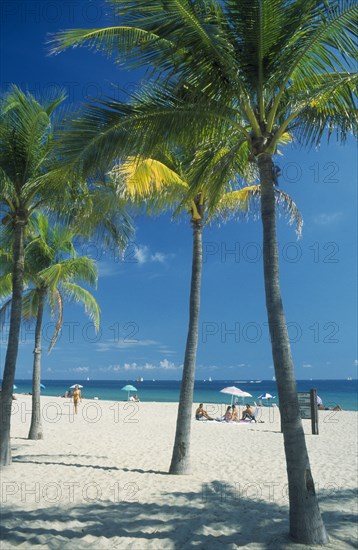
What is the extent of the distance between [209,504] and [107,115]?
609 centimetres

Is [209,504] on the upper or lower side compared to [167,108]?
lower

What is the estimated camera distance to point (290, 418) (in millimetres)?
5352

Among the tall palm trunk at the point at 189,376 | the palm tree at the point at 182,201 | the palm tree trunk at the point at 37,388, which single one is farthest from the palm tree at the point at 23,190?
the palm tree trunk at the point at 37,388

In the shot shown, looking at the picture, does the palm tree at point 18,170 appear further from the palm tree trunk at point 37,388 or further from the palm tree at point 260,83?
the palm tree trunk at point 37,388

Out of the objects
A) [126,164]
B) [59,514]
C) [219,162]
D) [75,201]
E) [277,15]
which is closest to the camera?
[277,15]

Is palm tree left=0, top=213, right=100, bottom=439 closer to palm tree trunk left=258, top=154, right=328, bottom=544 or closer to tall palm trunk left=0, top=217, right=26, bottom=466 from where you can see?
tall palm trunk left=0, top=217, right=26, bottom=466

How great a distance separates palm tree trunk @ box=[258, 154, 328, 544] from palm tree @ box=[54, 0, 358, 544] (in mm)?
11

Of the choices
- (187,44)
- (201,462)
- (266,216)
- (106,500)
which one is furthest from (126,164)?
(201,462)

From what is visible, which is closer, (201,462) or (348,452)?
(201,462)

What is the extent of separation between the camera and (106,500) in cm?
732

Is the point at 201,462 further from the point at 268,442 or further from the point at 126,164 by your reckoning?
the point at 126,164

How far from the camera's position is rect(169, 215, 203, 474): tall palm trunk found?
364 inches

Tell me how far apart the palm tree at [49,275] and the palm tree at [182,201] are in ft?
15.5

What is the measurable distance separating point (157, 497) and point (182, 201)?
17.2 ft
